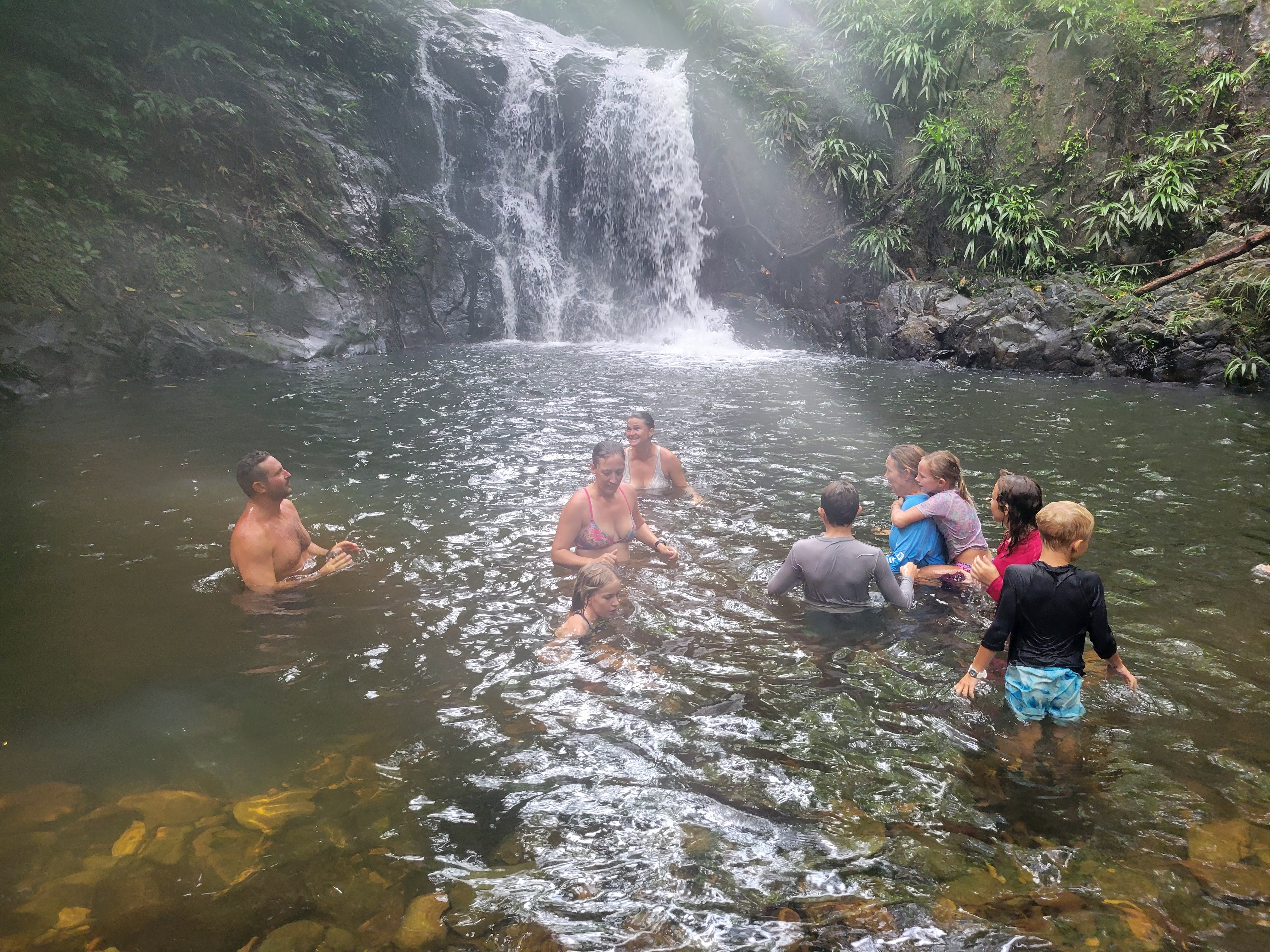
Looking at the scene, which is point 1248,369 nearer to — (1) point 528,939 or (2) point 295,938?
(1) point 528,939

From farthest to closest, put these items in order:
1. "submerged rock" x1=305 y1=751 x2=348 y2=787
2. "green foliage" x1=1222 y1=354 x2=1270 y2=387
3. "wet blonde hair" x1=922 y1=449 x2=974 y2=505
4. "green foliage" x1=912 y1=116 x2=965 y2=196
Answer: "green foliage" x1=912 y1=116 x2=965 y2=196 < "green foliage" x1=1222 y1=354 x2=1270 y2=387 < "wet blonde hair" x1=922 y1=449 x2=974 y2=505 < "submerged rock" x1=305 y1=751 x2=348 y2=787

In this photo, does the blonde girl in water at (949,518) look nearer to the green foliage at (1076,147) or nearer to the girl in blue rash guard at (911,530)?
the girl in blue rash guard at (911,530)

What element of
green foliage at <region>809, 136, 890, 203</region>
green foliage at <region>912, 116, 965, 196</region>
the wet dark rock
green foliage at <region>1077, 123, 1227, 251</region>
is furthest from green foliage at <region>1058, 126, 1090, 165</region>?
green foliage at <region>809, 136, 890, 203</region>

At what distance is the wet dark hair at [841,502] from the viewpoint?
4.64 meters

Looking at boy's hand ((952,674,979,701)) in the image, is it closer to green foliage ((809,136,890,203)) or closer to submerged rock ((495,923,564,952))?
submerged rock ((495,923,564,952))

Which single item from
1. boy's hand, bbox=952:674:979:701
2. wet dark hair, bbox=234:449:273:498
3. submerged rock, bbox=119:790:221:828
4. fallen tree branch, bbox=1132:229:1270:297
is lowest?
submerged rock, bbox=119:790:221:828

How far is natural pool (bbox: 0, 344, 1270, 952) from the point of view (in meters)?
2.61

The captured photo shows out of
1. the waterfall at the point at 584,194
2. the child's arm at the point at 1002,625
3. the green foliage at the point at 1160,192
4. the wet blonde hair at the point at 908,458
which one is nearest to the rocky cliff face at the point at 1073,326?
the green foliage at the point at 1160,192

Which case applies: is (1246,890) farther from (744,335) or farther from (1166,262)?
(744,335)

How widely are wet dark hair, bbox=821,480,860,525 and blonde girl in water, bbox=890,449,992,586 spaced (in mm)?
880

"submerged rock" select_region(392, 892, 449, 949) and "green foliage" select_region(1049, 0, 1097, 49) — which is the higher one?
"green foliage" select_region(1049, 0, 1097, 49)

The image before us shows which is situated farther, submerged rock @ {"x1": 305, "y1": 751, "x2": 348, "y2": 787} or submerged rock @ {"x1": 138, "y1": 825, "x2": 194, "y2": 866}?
submerged rock @ {"x1": 305, "y1": 751, "x2": 348, "y2": 787}

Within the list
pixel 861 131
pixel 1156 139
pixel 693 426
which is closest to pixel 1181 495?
pixel 693 426

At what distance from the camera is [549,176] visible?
21.8 meters
